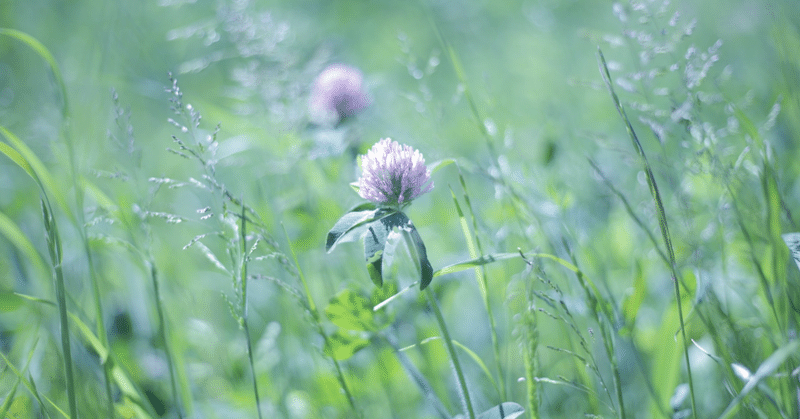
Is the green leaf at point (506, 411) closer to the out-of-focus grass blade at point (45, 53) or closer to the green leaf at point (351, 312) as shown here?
the green leaf at point (351, 312)

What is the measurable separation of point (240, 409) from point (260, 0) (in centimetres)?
299

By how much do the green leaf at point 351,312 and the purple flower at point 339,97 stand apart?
2.54 ft

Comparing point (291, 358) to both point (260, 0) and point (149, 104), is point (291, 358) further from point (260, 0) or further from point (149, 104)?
point (260, 0)

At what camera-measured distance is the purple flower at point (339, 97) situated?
1524mm

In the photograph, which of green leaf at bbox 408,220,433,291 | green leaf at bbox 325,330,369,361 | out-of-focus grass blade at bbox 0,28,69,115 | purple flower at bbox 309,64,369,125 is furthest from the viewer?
purple flower at bbox 309,64,369,125

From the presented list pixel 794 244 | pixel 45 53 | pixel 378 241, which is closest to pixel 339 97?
pixel 45 53

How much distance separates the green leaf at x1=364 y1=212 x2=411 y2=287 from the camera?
25.9 inches

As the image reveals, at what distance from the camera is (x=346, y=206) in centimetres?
123

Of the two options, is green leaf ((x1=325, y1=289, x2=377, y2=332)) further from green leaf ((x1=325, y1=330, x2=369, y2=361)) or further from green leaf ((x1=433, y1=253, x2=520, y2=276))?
green leaf ((x1=433, y1=253, x2=520, y2=276))

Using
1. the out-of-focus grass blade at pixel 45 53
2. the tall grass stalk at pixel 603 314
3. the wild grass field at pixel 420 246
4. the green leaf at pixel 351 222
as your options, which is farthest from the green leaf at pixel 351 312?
the out-of-focus grass blade at pixel 45 53

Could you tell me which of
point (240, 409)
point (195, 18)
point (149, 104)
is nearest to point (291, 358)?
point (240, 409)

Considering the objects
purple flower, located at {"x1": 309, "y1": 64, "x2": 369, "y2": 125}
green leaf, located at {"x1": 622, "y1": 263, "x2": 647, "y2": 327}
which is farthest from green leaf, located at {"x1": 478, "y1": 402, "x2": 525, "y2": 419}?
purple flower, located at {"x1": 309, "y1": 64, "x2": 369, "y2": 125}

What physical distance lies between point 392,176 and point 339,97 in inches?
36.1

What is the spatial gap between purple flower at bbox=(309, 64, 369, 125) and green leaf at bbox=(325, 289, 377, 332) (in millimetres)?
774
